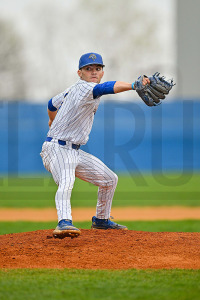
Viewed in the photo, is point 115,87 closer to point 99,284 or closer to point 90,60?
point 90,60

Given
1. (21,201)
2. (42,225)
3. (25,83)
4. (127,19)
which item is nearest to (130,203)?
(21,201)

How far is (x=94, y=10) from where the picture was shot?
24.9 meters

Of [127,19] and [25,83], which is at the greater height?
[127,19]

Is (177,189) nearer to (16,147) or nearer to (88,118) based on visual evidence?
(16,147)

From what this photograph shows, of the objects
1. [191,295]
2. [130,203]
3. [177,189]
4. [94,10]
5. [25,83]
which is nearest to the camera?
[191,295]

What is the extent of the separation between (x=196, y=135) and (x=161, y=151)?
1.15 meters

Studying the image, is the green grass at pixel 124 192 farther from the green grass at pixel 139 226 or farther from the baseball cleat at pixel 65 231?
the baseball cleat at pixel 65 231

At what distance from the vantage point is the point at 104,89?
14.1ft

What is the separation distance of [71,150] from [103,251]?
1007 mm

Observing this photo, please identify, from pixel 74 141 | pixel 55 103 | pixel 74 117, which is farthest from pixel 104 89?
pixel 55 103

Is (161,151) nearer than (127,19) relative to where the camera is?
Yes

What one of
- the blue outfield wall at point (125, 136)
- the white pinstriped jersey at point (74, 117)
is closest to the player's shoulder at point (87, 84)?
the white pinstriped jersey at point (74, 117)

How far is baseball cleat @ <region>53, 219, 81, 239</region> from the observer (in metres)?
4.30

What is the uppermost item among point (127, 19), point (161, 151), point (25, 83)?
point (127, 19)
